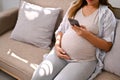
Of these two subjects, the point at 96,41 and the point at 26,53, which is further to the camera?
the point at 26,53

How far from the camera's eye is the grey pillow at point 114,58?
153cm

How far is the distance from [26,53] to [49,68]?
37 cm

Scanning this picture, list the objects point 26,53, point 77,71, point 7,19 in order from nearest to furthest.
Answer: point 77,71 < point 26,53 < point 7,19

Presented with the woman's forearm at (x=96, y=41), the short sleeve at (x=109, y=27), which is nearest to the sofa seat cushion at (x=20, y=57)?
the woman's forearm at (x=96, y=41)

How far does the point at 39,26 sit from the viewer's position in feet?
6.53

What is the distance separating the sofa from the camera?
1565 mm

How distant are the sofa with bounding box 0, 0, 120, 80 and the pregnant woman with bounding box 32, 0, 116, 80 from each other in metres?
0.06

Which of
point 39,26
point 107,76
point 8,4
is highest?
point 39,26

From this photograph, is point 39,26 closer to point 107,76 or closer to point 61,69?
point 61,69

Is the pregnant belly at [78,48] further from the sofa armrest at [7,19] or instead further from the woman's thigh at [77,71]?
the sofa armrest at [7,19]

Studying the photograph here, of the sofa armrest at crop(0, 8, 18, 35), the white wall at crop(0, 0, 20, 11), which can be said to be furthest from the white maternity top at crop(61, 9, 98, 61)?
the white wall at crop(0, 0, 20, 11)

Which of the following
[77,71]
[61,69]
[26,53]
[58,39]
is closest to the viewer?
[77,71]

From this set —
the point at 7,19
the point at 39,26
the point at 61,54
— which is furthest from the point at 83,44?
the point at 7,19

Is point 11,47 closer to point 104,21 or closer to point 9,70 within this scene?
point 9,70
